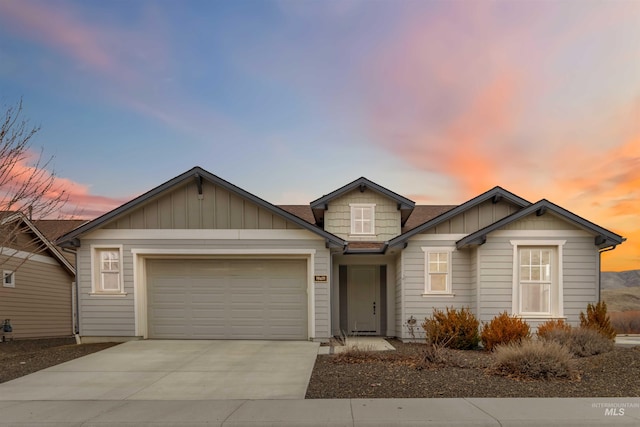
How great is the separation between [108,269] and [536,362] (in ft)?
37.4

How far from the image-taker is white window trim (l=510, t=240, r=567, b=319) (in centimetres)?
1217

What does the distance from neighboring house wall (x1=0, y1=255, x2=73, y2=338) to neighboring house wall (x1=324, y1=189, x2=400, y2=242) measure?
12035 mm

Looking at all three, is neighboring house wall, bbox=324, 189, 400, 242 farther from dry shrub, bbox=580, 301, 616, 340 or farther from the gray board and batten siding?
dry shrub, bbox=580, 301, 616, 340

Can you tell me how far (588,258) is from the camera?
12.2 m

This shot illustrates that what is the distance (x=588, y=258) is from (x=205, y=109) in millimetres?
13398

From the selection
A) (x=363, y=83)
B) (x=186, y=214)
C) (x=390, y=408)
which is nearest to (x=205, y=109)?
(x=186, y=214)

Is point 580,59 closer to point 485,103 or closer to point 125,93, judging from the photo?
point 485,103

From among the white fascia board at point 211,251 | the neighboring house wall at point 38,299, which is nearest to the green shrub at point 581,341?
the white fascia board at point 211,251

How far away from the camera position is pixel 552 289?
1233 centimetres

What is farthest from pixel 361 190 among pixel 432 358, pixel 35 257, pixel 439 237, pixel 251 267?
pixel 35 257

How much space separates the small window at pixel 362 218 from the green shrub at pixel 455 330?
4.61 m

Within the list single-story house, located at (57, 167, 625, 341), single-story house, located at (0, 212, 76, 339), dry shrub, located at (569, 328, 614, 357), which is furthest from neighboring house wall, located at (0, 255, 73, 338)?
dry shrub, located at (569, 328, 614, 357)

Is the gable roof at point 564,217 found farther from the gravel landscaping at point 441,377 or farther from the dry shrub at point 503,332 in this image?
the gravel landscaping at point 441,377

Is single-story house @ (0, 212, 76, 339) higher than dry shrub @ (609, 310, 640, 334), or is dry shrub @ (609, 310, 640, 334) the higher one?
single-story house @ (0, 212, 76, 339)
